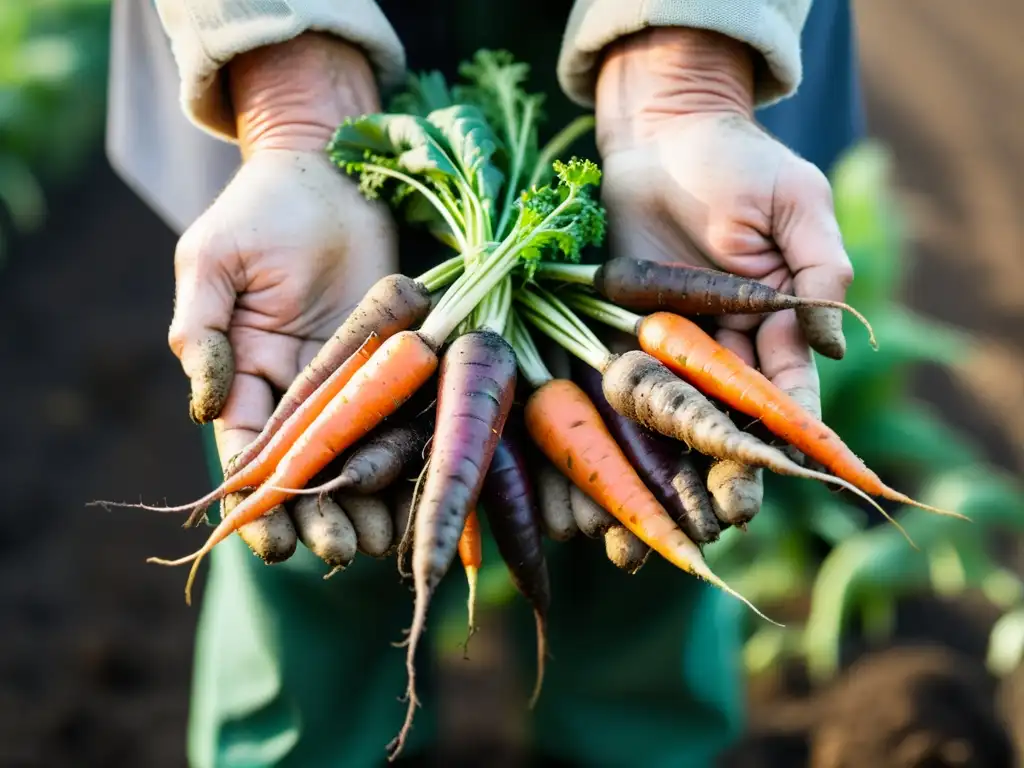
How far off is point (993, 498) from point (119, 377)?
3318 mm

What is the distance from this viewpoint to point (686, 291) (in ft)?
5.38

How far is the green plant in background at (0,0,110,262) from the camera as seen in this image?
15.9ft

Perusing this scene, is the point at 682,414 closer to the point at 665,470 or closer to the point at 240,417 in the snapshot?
the point at 665,470

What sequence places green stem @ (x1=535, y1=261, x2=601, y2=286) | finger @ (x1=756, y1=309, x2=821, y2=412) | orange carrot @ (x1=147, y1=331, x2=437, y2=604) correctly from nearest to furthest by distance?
orange carrot @ (x1=147, y1=331, x2=437, y2=604)
finger @ (x1=756, y1=309, x2=821, y2=412)
green stem @ (x1=535, y1=261, x2=601, y2=286)

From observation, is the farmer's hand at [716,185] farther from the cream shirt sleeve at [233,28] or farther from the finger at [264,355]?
the finger at [264,355]

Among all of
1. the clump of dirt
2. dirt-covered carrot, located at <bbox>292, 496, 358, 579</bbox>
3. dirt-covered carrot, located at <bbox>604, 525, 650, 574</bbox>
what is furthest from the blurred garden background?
dirt-covered carrot, located at <bbox>292, 496, 358, 579</bbox>

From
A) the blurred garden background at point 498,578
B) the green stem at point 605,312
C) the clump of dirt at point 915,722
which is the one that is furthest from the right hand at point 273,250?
the clump of dirt at point 915,722

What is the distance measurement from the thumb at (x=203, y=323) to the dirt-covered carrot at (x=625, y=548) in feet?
2.12

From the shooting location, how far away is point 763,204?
166cm

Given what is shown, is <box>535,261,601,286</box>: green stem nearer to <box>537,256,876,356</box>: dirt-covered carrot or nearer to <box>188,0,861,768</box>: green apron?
<box>537,256,876,356</box>: dirt-covered carrot

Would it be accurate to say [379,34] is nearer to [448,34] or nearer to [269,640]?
[448,34]

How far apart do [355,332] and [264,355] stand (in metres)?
0.19

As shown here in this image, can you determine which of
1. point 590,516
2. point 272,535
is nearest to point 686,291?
point 590,516

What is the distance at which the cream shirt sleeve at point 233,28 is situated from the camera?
5.66 ft
